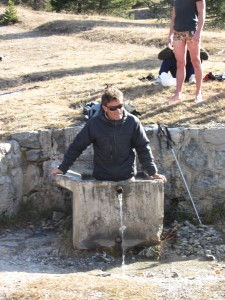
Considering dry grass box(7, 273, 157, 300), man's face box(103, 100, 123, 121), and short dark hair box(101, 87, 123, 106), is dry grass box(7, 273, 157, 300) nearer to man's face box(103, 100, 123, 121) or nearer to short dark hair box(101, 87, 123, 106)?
man's face box(103, 100, 123, 121)

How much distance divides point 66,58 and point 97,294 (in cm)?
922

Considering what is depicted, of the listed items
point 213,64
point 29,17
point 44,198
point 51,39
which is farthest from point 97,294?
point 29,17

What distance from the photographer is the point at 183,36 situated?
23.5 feet

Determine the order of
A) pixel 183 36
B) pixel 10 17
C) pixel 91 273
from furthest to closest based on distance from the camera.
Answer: pixel 10 17
pixel 183 36
pixel 91 273

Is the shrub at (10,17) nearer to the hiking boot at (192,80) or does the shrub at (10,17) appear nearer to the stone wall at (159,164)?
the hiking boot at (192,80)

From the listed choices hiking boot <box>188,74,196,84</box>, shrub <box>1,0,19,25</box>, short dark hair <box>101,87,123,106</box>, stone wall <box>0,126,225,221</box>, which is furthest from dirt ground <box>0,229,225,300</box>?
shrub <box>1,0,19,25</box>

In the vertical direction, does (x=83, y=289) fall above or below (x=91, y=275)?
above

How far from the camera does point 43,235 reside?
654cm

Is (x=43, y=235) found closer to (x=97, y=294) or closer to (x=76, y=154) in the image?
(x=76, y=154)

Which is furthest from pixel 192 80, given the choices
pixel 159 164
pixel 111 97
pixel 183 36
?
pixel 111 97

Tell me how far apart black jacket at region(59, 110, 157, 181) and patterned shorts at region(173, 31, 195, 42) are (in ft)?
6.53

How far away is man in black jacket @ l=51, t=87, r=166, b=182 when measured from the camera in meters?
5.54

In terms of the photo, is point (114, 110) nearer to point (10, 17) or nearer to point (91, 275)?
point (91, 275)

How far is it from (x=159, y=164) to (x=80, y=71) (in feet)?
15.6
